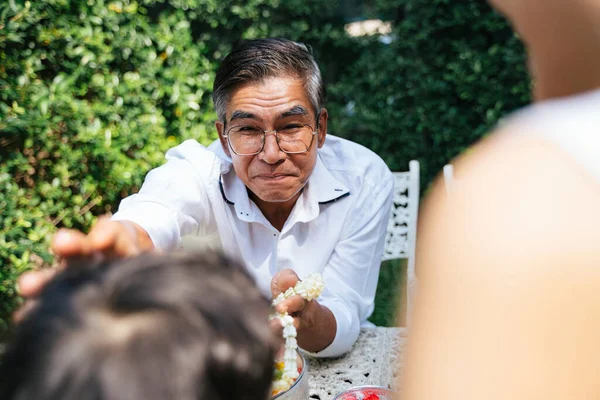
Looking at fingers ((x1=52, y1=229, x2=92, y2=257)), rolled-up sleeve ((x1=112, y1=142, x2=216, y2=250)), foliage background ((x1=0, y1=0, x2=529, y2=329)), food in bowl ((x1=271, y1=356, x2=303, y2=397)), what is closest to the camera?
fingers ((x1=52, y1=229, x2=92, y2=257))

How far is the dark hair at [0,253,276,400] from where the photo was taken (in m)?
0.57

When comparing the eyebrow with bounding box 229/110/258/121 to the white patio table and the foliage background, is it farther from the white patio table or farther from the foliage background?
the foliage background

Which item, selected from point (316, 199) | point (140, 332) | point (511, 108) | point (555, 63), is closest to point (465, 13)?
point (511, 108)

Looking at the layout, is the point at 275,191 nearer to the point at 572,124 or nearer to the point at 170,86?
the point at 572,124

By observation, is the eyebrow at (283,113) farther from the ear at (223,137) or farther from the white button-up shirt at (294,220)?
the white button-up shirt at (294,220)

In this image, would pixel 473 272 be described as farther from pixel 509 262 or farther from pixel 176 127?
pixel 176 127

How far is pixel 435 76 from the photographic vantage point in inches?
202

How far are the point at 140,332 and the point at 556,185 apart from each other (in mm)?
481

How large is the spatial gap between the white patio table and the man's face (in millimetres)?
685

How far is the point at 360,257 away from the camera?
7.64 feet

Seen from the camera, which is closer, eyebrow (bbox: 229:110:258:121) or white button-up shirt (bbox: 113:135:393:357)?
eyebrow (bbox: 229:110:258:121)

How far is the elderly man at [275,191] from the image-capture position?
215 centimetres

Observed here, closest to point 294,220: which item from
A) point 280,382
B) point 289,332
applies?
point 289,332

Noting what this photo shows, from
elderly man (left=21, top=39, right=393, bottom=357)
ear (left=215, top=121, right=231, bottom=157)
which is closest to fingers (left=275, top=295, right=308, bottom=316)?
elderly man (left=21, top=39, right=393, bottom=357)
